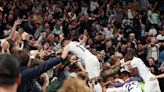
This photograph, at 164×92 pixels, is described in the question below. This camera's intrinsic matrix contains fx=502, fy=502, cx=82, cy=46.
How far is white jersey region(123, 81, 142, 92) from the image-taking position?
25.8ft

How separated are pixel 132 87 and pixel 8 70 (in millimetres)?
4935

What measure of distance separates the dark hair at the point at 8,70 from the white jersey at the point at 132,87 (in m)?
4.89

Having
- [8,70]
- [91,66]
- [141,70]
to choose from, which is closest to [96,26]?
[91,66]

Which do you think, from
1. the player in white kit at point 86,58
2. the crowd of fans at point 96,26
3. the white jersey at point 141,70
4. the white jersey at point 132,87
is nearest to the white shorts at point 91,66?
the player in white kit at point 86,58

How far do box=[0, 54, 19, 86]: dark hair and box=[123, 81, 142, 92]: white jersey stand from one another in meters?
4.89

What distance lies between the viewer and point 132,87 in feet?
25.8

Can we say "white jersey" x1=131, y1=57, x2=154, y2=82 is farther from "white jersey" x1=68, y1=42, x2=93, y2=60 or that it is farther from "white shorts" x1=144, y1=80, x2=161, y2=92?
"white jersey" x1=68, y1=42, x2=93, y2=60

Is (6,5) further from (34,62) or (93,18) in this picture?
(34,62)

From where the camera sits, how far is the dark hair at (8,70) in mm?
3084

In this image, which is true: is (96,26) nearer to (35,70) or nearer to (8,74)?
(35,70)

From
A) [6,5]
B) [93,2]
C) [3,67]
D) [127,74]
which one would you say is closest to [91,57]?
[127,74]

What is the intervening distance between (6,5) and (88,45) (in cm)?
376

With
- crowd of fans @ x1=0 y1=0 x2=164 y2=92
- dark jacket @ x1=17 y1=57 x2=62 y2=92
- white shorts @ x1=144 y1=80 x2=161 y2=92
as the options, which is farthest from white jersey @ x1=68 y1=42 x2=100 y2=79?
dark jacket @ x1=17 y1=57 x2=62 y2=92

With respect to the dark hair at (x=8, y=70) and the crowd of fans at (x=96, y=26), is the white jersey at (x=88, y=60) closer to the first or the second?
the crowd of fans at (x=96, y=26)
